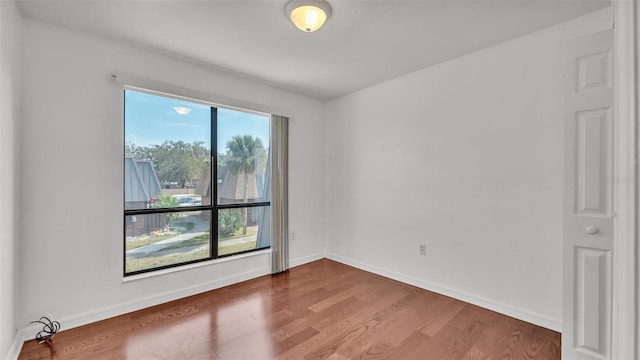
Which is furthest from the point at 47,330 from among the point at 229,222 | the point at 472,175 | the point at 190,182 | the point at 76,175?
the point at 472,175

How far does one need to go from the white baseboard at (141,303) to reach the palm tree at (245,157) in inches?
23.3

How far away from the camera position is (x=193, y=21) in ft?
7.57

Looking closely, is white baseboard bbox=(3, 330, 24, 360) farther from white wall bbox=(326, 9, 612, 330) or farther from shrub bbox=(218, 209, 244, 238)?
white wall bbox=(326, 9, 612, 330)

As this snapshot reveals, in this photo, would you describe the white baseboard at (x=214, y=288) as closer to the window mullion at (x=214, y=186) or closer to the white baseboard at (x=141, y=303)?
the white baseboard at (x=141, y=303)

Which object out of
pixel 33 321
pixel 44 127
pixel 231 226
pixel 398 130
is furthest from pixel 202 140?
pixel 398 130

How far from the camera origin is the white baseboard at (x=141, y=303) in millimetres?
2371

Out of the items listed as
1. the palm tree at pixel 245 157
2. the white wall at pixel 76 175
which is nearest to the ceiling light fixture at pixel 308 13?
the white wall at pixel 76 175

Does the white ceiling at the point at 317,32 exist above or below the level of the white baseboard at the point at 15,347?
above

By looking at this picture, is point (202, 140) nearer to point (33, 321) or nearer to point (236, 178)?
point (236, 178)

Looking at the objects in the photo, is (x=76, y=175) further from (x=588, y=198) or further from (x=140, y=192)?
(x=588, y=198)

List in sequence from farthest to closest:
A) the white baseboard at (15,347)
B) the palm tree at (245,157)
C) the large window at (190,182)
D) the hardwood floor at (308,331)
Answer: the palm tree at (245,157) → the large window at (190,182) → the hardwood floor at (308,331) → the white baseboard at (15,347)

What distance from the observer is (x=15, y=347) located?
6.69 ft

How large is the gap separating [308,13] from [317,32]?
15.4 inches

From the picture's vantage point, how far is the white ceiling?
212 cm
